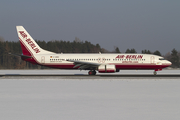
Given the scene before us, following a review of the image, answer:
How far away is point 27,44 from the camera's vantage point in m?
39.9

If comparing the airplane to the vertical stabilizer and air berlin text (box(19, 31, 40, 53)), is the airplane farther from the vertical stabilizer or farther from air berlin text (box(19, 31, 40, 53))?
air berlin text (box(19, 31, 40, 53))

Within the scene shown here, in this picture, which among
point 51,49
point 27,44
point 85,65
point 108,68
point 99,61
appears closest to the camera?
point 108,68

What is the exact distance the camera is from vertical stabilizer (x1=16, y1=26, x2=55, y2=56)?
39719 mm

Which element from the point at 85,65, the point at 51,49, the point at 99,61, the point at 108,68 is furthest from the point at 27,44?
the point at 51,49

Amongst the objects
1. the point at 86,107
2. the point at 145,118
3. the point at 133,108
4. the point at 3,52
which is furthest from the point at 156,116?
the point at 3,52

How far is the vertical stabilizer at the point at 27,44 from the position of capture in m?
39.7

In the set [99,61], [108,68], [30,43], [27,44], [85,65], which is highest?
[30,43]

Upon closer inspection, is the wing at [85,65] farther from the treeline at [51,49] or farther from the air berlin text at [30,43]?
the treeline at [51,49]

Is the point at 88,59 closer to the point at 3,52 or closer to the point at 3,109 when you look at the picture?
the point at 3,109

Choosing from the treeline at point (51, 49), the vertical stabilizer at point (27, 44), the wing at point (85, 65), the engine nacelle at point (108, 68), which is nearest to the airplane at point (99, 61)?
the wing at point (85, 65)

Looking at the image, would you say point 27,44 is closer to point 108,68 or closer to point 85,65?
point 85,65

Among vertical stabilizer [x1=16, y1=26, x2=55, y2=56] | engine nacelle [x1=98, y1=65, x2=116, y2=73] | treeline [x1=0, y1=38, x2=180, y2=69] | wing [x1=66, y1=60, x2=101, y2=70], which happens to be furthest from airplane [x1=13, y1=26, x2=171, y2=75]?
treeline [x1=0, y1=38, x2=180, y2=69]

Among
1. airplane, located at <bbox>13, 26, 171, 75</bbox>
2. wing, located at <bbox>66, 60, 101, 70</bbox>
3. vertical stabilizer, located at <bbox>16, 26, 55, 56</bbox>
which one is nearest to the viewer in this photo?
wing, located at <bbox>66, 60, 101, 70</bbox>

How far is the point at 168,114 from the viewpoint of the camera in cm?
958
